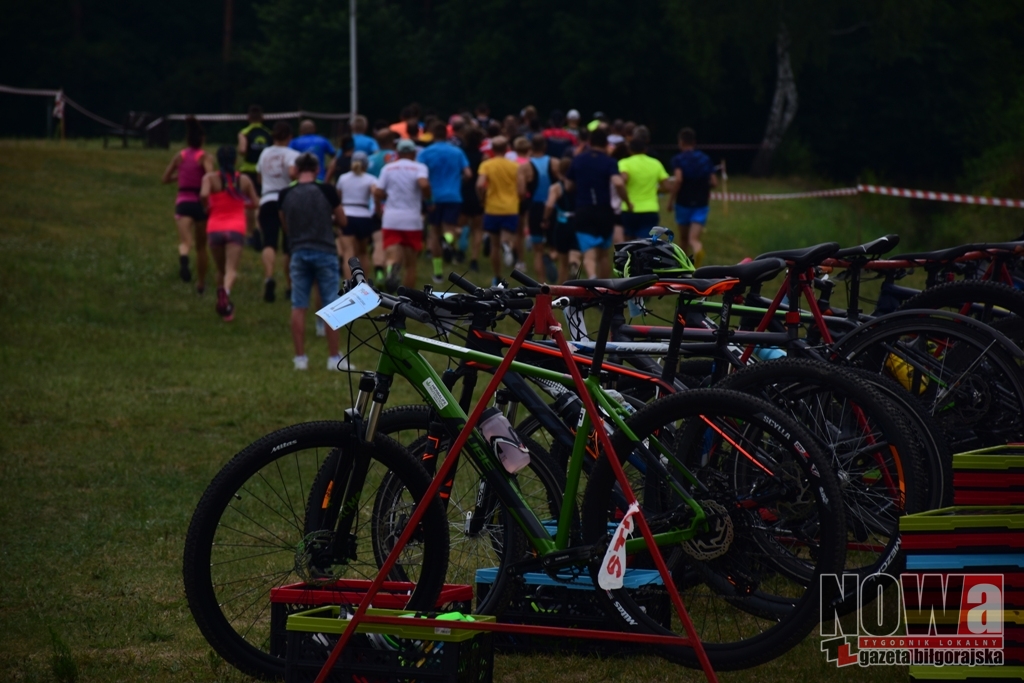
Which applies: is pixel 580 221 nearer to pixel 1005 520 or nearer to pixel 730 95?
pixel 1005 520

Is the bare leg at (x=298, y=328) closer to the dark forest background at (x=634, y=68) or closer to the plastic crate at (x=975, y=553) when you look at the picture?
the plastic crate at (x=975, y=553)

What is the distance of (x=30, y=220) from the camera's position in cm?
2053

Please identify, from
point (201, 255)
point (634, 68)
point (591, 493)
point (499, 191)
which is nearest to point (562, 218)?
point (499, 191)

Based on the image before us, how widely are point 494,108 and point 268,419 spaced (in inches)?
1712

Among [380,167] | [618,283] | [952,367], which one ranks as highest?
[380,167]

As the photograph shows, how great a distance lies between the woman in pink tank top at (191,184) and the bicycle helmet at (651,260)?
33.9ft

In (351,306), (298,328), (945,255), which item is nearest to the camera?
(351,306)

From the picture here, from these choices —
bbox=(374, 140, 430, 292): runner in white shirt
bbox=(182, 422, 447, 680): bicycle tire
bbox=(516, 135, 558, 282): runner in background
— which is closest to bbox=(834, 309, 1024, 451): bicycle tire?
bbox=(182, 422, 447, 680): bicycle tire

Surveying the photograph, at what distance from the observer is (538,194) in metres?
18.3

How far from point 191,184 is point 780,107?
36770mm

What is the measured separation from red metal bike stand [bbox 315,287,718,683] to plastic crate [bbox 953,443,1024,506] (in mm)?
932

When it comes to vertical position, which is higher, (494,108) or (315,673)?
(494,108)

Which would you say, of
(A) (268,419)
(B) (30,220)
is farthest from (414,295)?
(B) (30,220)

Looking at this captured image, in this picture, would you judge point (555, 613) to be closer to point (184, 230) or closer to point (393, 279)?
point (393, 279)
